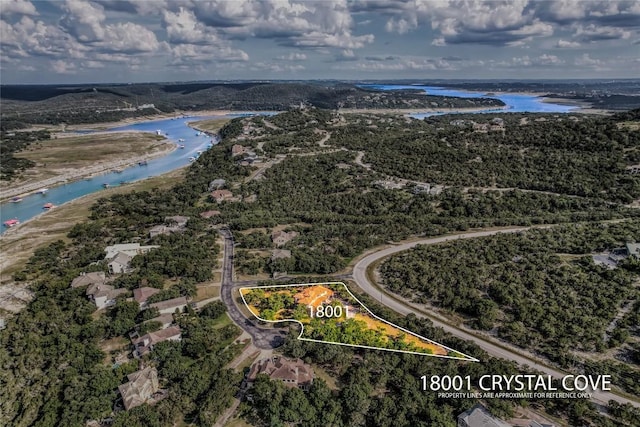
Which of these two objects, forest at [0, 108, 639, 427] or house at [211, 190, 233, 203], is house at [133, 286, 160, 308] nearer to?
Result: forest at [0, 108, 639, 427]

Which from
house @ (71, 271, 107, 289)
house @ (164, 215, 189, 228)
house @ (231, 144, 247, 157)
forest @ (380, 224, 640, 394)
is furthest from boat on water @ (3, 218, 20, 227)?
forest @ (380, 224, 640, 394)

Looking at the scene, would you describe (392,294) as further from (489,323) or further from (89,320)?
(89,320)

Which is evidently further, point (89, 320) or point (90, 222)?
point (90, 222)

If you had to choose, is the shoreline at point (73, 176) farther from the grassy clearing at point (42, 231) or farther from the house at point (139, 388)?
the house at point (139, 388)

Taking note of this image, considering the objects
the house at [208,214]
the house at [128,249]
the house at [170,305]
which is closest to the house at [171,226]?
the house at [208,214]

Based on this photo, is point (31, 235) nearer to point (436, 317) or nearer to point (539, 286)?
point (436, 317)

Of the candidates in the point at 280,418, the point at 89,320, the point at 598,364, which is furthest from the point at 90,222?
the point at 598,364

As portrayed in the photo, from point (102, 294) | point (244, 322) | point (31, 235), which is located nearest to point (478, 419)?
point (244, 322)
